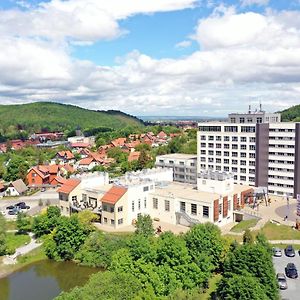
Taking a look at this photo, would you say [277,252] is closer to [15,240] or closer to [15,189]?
[15,240]

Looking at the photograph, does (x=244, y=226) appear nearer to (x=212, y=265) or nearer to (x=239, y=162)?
(x=212, y=265)

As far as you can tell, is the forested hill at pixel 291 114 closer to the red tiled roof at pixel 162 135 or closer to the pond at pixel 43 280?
the red tiled roof at pixel 162 135

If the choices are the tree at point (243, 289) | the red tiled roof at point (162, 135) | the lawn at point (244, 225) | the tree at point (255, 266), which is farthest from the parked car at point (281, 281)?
the red tiled roof at point (162, 135)

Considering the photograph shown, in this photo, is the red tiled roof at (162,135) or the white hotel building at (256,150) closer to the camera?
the white hotel building at (256,150)

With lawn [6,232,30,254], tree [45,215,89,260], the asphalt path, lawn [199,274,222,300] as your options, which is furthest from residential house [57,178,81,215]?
the asphalt path

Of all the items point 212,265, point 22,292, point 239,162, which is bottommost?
point 22,292

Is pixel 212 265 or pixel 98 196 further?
pixel 98 196

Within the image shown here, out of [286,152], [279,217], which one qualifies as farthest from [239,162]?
[279,217]
